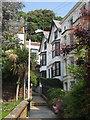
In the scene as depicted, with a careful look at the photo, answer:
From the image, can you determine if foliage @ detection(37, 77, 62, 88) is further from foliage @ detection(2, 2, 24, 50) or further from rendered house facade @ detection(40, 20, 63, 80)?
foliage @ detection(2, 2, 24, 50)

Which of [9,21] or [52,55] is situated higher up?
[9,21]

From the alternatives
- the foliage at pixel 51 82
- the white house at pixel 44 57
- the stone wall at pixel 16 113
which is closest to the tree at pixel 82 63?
the stone wall at pixel 16 113

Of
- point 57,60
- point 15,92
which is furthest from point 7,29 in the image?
point 57,60

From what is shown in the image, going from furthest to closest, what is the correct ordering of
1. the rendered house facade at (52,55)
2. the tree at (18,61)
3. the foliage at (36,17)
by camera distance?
1. the rendered house facade at (52,55)
2. the tree at (18,61)
3. the foliage at (36,17)

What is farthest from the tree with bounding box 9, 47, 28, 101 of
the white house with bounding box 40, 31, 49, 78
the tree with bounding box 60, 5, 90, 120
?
the white house with bounding box 40, 31, 49, 78

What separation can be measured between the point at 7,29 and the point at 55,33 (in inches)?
543

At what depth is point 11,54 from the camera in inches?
598

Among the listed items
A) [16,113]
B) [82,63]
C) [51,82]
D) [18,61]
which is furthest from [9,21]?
[51,82]

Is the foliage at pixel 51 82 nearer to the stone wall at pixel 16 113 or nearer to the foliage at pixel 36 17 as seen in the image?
the foliage at pixel 36 17

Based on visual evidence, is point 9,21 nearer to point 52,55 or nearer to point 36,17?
point 36,17

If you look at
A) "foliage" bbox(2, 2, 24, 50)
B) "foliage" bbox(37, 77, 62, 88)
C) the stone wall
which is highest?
"foliage" bbox(2, 2, 24, 50)

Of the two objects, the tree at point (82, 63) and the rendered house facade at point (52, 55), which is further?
the rendered house facade at point (52, 55)

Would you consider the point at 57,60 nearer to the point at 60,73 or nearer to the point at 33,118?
the point at 60,73

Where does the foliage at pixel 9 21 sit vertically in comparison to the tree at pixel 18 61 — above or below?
above
